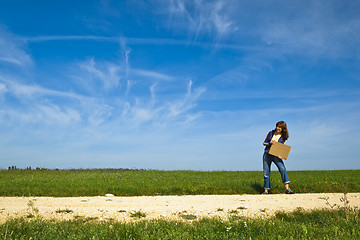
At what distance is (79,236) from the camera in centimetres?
539

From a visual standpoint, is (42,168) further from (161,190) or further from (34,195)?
(161,190)

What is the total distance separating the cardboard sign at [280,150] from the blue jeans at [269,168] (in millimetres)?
349

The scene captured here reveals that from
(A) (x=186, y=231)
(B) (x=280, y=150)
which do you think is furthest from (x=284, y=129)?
(A) (x=186, y=231)

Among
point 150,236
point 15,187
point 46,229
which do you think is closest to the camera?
point 150,236

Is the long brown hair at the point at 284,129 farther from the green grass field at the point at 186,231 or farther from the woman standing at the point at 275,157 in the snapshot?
the green grass field at the point at 186,231

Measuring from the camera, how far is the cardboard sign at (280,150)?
1244cm

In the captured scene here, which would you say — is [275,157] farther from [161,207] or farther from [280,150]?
[161,207]

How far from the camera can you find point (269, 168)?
1288cm

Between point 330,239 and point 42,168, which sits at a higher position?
point 42,168

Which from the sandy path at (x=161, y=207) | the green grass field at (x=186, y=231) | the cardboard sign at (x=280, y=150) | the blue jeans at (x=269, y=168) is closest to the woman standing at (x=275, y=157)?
the blue jeans at (x=269, y=168)

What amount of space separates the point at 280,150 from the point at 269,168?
3.23 ft

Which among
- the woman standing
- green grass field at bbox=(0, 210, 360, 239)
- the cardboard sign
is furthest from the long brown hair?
green grass field at bbox=(0, 210, 360, 239)

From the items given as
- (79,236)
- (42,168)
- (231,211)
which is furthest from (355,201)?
(42,168)

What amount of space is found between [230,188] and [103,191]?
5.89 meters
